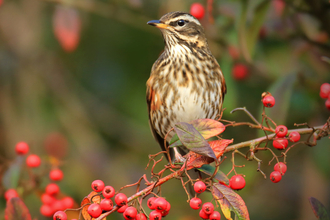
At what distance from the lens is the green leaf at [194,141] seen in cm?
135

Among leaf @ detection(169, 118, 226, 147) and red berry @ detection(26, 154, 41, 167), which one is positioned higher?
leaf @ detection(169, 118, 226, 147)

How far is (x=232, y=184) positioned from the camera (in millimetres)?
1609

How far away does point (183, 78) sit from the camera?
2721mm

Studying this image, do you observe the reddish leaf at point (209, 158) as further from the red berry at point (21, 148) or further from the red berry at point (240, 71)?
Answer: the red berry at point (240, 71)

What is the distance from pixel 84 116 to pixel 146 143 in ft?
2.35

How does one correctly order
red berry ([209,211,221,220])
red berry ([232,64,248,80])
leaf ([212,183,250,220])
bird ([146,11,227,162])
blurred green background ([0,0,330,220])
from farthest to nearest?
red berry ([232,64,248,80]) → blurred green background ([0,0,330,220]) → bird ([146,11,227,162]) → red berry ([209,211,221,220]) → leaf ([212,183,250,220])

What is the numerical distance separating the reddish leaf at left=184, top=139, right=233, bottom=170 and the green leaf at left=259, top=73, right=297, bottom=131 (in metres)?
0.81

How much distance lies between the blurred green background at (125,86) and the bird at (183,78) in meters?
→ 0.14

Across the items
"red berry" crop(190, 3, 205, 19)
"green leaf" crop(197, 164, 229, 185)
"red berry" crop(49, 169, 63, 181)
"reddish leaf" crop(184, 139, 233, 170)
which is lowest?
"red berry" crop(49, 169, 63, 181)

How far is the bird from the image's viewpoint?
271 cm

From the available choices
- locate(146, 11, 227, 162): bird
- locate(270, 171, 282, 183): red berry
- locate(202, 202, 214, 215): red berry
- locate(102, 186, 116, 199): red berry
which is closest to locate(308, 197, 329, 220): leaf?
locate(270, 171, 282, 183): red berry

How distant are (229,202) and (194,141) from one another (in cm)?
30

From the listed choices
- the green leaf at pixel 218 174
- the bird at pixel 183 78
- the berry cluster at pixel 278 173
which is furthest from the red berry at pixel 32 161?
the berry cluster at pixel 278 173

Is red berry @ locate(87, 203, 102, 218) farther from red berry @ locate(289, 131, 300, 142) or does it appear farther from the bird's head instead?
the bird's head
